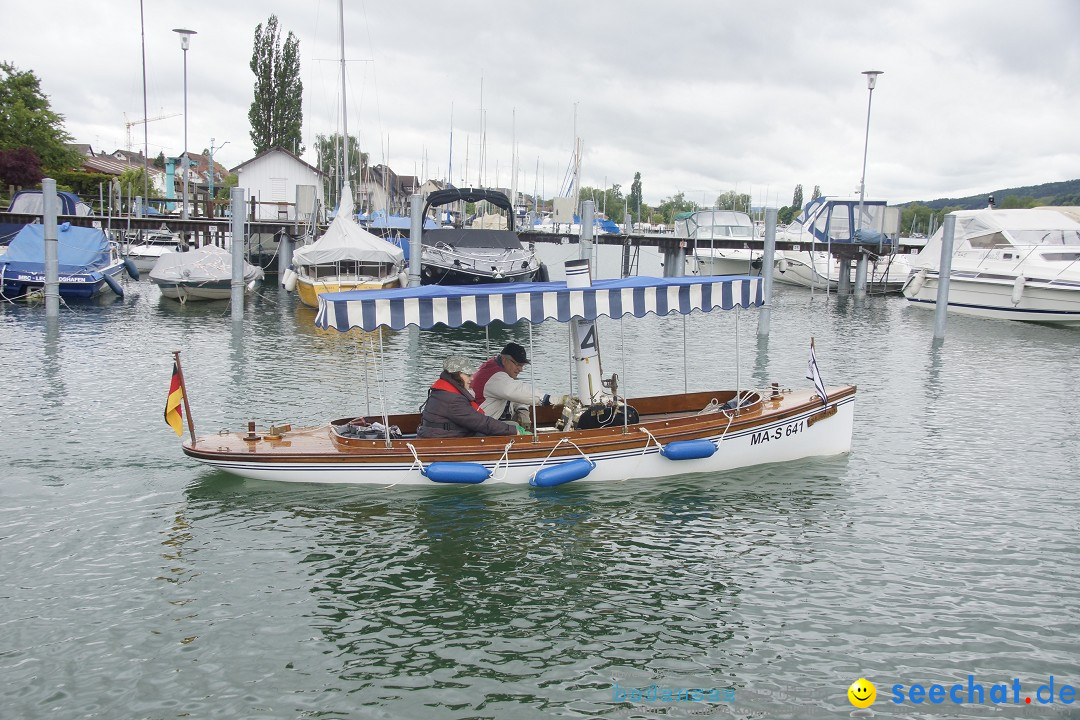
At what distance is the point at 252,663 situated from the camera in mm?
6574

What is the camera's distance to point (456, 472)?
9945mm

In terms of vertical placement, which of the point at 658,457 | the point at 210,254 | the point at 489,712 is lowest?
the point at 489,712

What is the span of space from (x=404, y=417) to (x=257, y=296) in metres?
25.1

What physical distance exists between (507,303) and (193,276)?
23.9 m

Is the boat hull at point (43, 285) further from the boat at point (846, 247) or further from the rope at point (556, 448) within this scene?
the boat at point (846, 247)

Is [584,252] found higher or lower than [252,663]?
higher

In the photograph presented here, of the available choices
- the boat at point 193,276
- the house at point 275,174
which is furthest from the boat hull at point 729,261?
the house at point 275,174

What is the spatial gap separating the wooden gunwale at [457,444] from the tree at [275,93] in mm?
62784

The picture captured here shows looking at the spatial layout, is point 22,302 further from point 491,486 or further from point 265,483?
point 491,486

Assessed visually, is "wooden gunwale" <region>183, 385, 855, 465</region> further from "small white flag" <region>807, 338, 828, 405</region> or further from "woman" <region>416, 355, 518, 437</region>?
"small white flag" <region>807, 338, 828, 405</region>

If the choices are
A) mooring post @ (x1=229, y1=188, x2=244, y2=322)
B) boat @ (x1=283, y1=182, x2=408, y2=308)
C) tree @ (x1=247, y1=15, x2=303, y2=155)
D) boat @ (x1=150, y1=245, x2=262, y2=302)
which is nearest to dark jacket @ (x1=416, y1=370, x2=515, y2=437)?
mooring post @ (x1=229, y1=188, x2=244, y2=322)

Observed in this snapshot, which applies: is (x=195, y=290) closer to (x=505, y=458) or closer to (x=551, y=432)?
(x=551, y=432)

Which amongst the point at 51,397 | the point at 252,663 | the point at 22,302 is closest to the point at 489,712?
the point at 252,663

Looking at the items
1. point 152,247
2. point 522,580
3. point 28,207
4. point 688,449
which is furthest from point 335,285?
point 152,247
